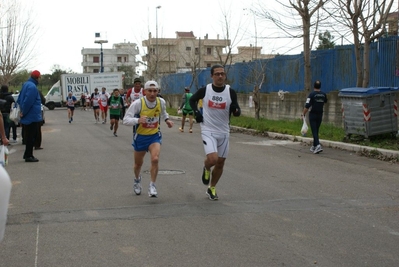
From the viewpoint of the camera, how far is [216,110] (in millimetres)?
8445

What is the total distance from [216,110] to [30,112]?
20.5 feet

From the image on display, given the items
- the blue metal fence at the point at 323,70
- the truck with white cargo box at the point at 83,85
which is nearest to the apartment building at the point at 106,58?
the truck with white cargo box at the point at 83,85

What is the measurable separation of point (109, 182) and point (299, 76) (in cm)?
1716

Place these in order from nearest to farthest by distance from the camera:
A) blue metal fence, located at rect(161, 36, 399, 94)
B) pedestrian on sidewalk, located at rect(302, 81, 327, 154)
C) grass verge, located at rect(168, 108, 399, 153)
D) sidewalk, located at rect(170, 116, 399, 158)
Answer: sidewalk, located at rect(170, 116, 399, 158) < pedestrian on sidewalk, located at rect(302, 81, 327, 154) < grass verge, located at rect(168, 108, 399, 153) < blue metal fence, located at rect(161, 36, 399, 94)

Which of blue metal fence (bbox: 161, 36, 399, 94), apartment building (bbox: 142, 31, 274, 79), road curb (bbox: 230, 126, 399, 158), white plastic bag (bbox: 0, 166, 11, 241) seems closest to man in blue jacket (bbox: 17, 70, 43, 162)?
road curb (bbox: 230, 126, 399, 158)

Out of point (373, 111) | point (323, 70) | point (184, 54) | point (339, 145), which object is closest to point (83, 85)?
point (184, 54)

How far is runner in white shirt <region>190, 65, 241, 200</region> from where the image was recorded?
8392mm

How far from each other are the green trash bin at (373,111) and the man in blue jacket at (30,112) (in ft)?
26.9

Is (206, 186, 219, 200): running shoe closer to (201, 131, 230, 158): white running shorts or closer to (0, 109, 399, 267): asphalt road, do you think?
(0, 109, 399, 267): asphalt road

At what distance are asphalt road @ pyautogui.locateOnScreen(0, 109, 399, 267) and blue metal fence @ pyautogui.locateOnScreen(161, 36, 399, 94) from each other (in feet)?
Result: 24.6

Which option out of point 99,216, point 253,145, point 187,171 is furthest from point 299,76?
point 99,216

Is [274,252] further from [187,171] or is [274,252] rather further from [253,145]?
[253,145]

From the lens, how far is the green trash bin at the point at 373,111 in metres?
15.7

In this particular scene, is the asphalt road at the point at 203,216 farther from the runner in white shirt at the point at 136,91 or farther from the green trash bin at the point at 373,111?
the runner in white shirt at the point at 136,91
